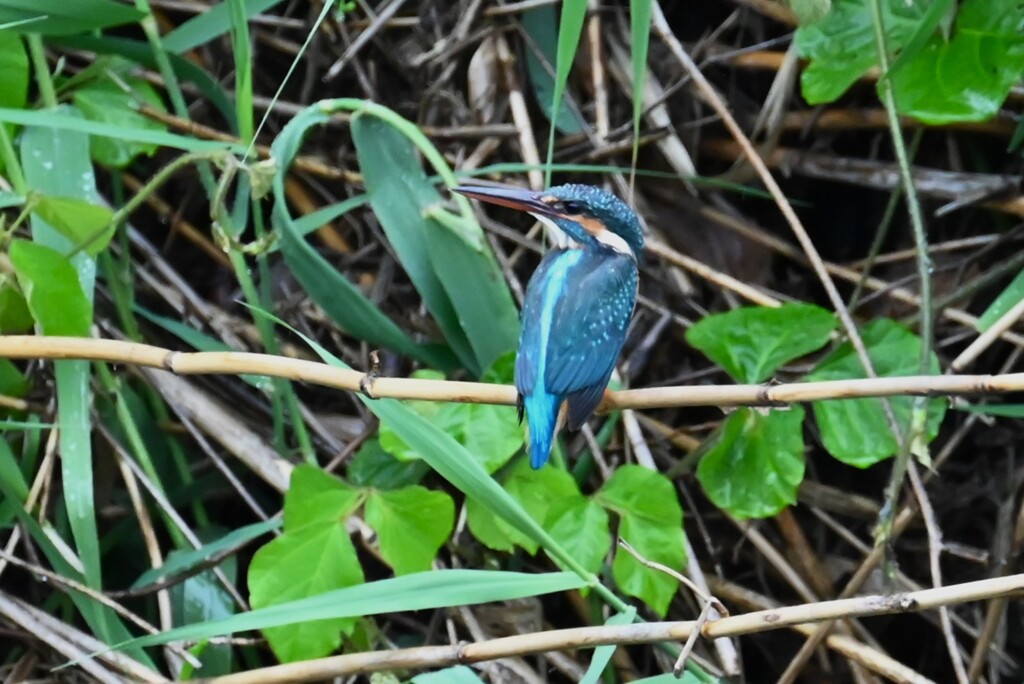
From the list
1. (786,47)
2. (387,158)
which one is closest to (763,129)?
(786,47)

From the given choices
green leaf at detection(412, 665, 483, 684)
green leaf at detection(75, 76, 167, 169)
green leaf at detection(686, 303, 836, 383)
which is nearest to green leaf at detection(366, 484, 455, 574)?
green leaf at detection(412, 665, 483, 684)

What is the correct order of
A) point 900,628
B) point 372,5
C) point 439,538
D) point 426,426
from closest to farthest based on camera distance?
point 426,426, point 439,538, point 900,628, point 372,5

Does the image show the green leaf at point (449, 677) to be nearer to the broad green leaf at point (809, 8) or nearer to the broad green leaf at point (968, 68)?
the broad green leaf at point (809, 8)

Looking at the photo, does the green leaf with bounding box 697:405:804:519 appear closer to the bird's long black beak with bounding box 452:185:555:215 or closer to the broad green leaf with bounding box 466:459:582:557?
the broad green leaf with bounding box 466:459:582:557

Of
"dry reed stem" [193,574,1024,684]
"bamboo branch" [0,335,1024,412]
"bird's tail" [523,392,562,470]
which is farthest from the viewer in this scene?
"bird's tail" [523,392,562,470]


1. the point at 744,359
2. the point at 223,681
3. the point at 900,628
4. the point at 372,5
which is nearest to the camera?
the point at 223,681

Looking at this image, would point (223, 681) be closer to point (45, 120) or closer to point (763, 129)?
point (45, 120)

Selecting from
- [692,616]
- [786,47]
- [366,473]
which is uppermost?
[786,47]
